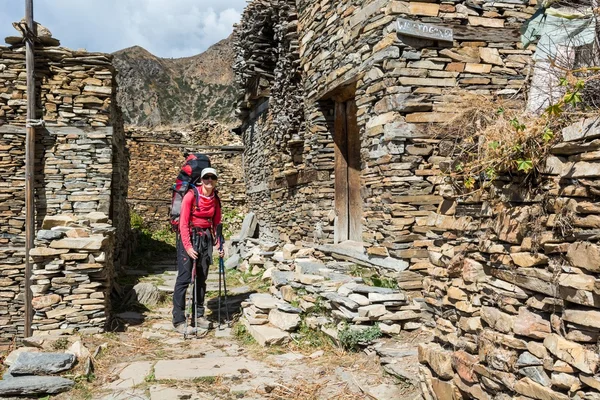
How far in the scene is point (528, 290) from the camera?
2.88 meters

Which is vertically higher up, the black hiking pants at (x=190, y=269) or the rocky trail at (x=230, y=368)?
the black hiking pants at (x=190, y=269)

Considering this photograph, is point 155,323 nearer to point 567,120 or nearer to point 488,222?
point 488,222

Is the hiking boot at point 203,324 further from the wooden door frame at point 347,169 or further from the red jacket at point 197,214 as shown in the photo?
the wooden door frame at point 347,169

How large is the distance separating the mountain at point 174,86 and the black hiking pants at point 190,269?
43.3m

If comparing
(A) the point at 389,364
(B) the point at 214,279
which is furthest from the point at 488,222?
(B) the point at 214,279

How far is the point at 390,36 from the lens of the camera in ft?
19.5

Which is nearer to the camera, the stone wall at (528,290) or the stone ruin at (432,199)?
the stone wall at (528,290)

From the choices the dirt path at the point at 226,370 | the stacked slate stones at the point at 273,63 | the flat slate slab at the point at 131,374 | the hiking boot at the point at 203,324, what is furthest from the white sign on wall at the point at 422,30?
the flat slate slab at the point at 131,374

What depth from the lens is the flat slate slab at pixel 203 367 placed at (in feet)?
15.3

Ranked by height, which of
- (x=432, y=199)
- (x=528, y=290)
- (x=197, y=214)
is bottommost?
(x=528, y=290)

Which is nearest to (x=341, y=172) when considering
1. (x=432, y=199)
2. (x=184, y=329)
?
(x=432, y=199)

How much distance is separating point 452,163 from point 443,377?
5.33 ft

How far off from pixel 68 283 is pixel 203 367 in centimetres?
230

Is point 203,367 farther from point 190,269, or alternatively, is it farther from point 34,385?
point 190,269
